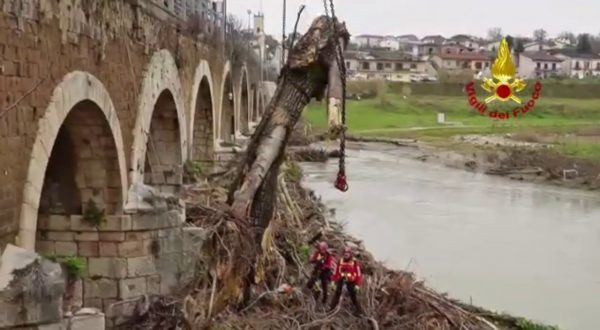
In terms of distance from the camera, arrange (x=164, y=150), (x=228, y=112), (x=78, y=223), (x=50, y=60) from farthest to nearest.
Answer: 1. (x=228, y=112)
2. (x=164, y=150)
3. (x=78, y=223)
4. (x=50, y=60)

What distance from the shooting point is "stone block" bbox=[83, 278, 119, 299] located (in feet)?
28.4

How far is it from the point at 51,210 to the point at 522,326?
6.26 metres

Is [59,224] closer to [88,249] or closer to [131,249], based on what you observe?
[88,249]

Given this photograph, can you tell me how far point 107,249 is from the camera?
28.5 ft

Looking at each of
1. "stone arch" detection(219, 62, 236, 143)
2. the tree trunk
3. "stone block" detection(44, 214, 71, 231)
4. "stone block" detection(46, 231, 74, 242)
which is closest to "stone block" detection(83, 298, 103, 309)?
"stone block" detection(46, 231, 74, 242)

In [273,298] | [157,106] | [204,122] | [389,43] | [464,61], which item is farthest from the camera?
[389,43]

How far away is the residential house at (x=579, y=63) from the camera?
243 ft

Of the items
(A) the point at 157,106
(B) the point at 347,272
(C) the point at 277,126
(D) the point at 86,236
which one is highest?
(A) the point at 157,106

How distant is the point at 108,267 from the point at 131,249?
0.29m

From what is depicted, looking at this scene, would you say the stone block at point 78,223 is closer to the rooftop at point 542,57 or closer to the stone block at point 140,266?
the stone block at point 140,266

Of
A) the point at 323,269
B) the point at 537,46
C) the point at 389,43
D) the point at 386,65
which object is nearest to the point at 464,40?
the point at 537,46

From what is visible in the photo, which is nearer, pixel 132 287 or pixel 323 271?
pixel 132 287

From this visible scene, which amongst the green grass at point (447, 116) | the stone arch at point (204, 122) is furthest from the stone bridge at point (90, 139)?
the green grass at point (447, 116)

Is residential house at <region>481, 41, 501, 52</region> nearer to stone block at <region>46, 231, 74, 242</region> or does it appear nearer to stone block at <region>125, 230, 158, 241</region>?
stone block at <region>125, 230, 158, 241</region>
